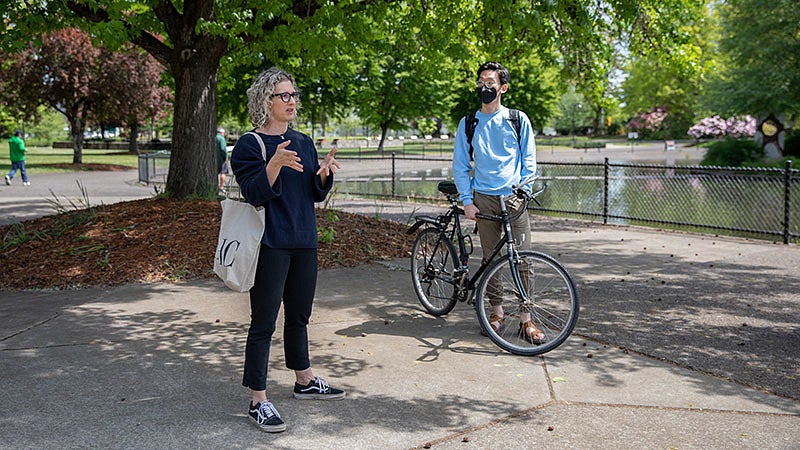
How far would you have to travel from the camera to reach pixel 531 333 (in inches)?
227

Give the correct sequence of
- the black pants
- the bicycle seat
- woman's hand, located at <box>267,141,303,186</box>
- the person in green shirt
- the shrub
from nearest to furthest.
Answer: woman's hand, located at <box>267,141,303,186</box> < the black pants < the bicycle seat < the person in green shirt < the shrub

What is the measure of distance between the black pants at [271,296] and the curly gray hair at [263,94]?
2.29ft

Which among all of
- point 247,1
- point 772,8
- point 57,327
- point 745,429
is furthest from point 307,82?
point 745,429

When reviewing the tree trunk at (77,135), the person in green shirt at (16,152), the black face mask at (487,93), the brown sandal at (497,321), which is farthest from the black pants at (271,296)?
the tree trunk at (77,135)

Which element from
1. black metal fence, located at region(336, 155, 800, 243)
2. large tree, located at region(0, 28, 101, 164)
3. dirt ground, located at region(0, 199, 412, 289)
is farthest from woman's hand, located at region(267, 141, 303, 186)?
large tree, located at region(0, 28, 101, 164)

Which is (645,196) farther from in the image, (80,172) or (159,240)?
(80,172)

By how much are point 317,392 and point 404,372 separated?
776mm

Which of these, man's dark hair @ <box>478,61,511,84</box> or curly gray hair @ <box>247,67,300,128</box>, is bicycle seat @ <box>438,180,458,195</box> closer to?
man's dark hair @ <box>478,61,511,84</box>

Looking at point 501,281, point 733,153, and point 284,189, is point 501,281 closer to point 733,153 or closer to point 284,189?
point 284,189

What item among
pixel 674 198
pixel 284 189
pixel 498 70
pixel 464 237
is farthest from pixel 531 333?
pixel 674 198

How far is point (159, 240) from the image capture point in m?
9.09

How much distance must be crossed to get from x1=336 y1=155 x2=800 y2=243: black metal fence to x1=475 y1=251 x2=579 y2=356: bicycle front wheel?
715 cm

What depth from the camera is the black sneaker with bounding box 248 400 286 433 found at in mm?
4086

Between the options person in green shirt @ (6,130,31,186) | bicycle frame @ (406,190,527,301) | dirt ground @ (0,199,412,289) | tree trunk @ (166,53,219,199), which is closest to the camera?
bicycle frame @ (406,190,527,301)
